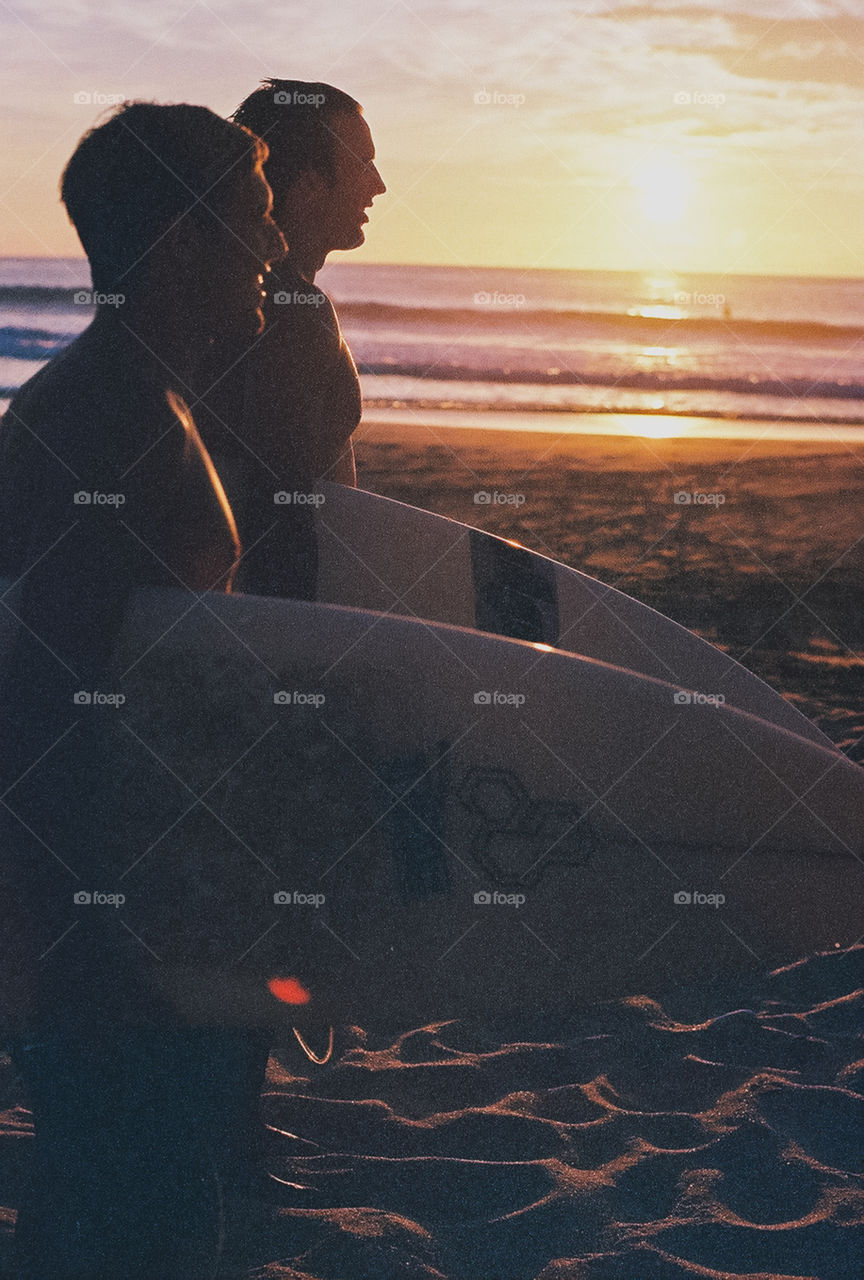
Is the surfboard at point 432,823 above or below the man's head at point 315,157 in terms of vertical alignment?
below

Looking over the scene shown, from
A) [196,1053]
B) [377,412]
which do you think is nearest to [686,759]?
[196,1053]

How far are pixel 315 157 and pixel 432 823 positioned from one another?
1356 millimetres

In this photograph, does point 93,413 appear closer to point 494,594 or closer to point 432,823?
point 432,823

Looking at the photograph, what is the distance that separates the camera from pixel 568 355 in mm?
18328

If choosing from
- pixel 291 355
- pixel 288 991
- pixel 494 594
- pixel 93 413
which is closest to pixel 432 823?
pixel 288 991

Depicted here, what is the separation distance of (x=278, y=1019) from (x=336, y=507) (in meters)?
1.47

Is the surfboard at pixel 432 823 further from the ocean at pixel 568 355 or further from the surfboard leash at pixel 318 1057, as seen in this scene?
the ocean at pixel 568 355

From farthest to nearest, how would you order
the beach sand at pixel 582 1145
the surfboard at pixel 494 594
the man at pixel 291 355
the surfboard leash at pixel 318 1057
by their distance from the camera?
the surfboard at pixel 494 594 → the surfboard leash at pixel 318 1057 → the man at pixel 291 355 → the beach sand at pixel 582 1145

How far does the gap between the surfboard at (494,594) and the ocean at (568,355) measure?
446cm

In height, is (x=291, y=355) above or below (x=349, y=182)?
below

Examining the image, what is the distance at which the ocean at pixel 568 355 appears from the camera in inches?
522

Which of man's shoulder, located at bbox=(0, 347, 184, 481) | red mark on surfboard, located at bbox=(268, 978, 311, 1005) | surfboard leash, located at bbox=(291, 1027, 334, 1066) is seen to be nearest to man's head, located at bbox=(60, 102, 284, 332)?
man's shoulder, located at bbox=(0, 347, 184, 481)

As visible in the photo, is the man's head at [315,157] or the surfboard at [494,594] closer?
the man's head at [315,157]

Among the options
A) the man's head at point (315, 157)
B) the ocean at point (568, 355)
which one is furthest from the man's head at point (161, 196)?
the ocean at point (568, 355)
